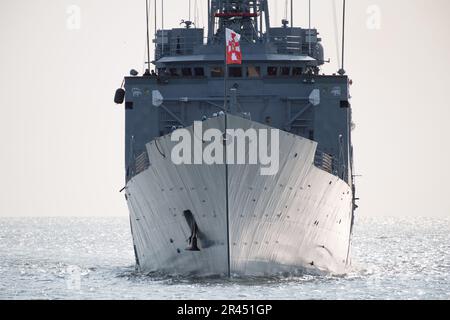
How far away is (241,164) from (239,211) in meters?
1.32

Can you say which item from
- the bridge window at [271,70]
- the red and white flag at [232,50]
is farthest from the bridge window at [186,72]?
the red and white flag at [232,50]

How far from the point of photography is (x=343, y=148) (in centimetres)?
5569

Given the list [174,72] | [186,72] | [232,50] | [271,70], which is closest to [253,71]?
[271,70]

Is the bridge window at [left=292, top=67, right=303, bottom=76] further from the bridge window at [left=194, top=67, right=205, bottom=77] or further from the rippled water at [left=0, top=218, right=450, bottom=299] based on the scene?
the rippled water at [left=0, top=218, right=450, bottom=299]

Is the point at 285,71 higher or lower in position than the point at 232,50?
lower

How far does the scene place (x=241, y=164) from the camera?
156 feet

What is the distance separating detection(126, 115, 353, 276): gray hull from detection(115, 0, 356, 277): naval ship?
39 millimetres

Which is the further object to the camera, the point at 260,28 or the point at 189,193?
the point at 260,28

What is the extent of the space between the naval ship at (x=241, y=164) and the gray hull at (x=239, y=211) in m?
0.04

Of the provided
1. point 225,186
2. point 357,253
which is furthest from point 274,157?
point 357,253

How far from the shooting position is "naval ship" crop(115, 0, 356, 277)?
4791 cm

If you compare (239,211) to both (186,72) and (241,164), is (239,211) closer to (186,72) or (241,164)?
(241,164)

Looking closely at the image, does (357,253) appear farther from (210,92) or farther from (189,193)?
(189,193)
